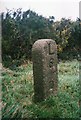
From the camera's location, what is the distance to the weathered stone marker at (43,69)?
491 cm

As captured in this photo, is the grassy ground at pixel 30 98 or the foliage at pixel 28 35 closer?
the grassy ground at pixel 30 98

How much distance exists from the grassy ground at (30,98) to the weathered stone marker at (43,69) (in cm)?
15

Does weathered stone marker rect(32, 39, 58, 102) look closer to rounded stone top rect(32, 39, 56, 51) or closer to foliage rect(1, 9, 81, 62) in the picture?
rounded stone top rect(32, 39, 56, 51)

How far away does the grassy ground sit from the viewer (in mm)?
4453

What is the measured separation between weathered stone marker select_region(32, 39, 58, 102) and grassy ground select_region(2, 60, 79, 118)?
148 mm

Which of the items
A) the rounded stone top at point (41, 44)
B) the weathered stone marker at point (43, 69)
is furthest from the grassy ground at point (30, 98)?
the rounded stone top at point (41, 44)

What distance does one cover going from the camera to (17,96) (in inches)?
209

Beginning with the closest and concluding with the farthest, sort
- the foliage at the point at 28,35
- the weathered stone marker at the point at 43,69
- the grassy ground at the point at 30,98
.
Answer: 1. the grassy ground at the point at 30,98
2. the weathered stone marker at the point at 43,69
3. the foliage at the point at 28,35

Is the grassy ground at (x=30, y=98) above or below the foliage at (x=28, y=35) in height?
below

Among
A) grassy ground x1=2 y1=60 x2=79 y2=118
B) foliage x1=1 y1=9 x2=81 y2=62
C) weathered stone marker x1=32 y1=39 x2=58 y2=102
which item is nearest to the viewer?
grassy ground x1=2 y1=60 x2=79 y2=118

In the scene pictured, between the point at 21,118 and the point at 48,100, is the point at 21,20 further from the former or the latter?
the point at 21,118

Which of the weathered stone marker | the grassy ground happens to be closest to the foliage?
the grassy ground

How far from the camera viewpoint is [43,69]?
193 inches

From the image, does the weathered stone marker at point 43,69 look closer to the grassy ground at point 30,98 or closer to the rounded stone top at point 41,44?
the rounded stone top at point 41,44
